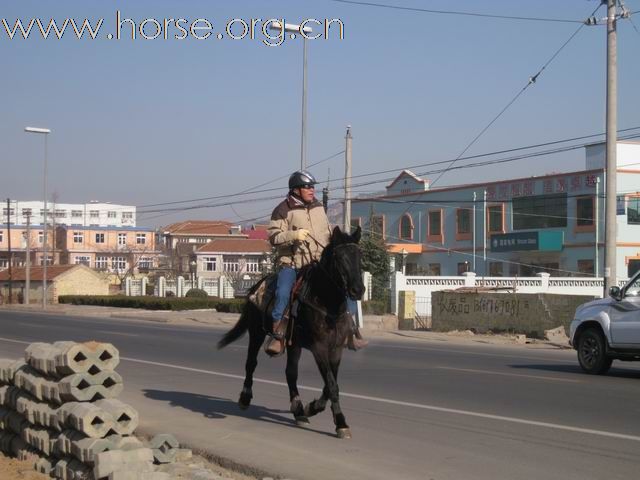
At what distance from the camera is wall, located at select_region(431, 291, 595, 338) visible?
97.9 ft

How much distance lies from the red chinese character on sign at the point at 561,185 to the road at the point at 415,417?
3317cm

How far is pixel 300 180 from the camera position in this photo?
9.90 metres

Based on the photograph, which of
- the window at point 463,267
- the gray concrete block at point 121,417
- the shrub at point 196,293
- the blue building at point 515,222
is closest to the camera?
the gray concrete block at point 121,417

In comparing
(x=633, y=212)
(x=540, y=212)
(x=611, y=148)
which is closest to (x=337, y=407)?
(x=611, y=148)

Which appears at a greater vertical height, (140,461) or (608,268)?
(608,268)

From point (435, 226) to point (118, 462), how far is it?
54.0m

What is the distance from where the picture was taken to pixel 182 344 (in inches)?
947

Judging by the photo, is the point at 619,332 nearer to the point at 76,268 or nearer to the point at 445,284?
the point at 445,284

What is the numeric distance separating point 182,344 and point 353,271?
1585 cm

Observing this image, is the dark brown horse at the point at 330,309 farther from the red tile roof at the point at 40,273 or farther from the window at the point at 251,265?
the window at the point at 251,265

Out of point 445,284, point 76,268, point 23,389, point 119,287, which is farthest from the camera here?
point 119,287

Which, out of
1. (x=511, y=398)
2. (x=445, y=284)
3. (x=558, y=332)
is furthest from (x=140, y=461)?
(x=445, y=284)

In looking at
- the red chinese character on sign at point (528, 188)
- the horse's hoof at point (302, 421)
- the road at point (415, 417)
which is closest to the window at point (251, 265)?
the red chinese character on sign at point (528, 188)

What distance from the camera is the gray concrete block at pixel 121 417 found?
24.6 feet
